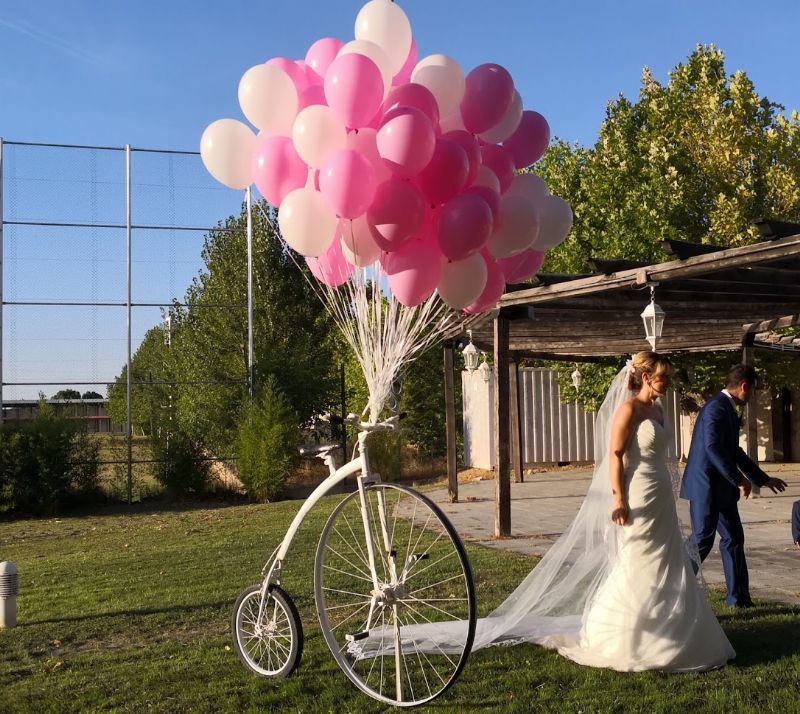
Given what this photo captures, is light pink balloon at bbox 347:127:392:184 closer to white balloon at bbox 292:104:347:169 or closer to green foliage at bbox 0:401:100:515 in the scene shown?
white balloon at bbox 292:104:347:169

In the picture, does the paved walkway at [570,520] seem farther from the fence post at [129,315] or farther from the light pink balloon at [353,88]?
the fence post at [129,315]

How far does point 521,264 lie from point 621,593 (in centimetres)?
213

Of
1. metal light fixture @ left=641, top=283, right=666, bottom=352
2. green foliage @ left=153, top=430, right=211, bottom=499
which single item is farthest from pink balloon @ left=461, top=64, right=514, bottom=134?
green foliage @ left=153, top=430, right=211, bottom=499

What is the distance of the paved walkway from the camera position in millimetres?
7969

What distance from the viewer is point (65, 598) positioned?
8.17m

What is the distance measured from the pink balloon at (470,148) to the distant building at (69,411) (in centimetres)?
1463

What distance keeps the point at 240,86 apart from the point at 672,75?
18.3 m

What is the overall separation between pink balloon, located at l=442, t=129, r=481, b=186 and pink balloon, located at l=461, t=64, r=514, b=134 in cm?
20

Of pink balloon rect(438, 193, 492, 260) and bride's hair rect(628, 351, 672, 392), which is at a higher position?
pink balloon rect(438, 193, 492, 260)

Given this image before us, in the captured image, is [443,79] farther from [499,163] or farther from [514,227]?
[514,227]

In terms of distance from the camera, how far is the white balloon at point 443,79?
16.5 feet

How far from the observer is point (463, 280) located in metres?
5.19

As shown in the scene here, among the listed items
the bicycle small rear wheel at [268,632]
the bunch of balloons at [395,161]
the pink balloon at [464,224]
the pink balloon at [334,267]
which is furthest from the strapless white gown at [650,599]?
the pink balloon at [334,267]

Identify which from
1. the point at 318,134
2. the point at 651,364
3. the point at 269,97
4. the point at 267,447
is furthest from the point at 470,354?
the point at 318,134
